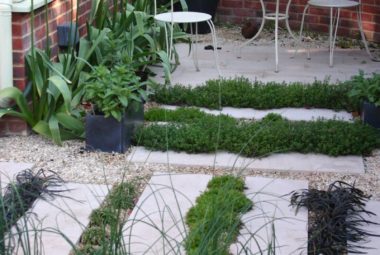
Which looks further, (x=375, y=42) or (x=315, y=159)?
(x=375, y=42)

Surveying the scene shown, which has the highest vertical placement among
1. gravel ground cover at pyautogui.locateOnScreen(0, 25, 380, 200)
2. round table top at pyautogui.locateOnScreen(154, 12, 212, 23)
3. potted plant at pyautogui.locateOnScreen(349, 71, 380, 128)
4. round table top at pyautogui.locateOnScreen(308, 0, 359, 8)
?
round table top at pyautogui.locateOnScreen(308, 0, 359, 8)

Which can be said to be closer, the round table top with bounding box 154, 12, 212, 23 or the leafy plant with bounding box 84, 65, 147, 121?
the leafy plant with bounding box 84, 65, 147, 121

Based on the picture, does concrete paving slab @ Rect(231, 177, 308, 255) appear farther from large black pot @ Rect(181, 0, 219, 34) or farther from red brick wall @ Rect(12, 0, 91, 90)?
large black pot @ Rect(181, 0, 219, 34)

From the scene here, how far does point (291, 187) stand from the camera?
13.5ft

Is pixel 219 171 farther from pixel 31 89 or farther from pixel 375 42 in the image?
pixel 375 42

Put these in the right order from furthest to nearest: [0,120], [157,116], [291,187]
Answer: [157,116], [0,120], [291,187]

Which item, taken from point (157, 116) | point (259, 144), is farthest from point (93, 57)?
point (259, 144)

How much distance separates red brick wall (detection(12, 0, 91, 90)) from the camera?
15.3ft

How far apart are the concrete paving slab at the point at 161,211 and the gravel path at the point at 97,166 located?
0.17 metres

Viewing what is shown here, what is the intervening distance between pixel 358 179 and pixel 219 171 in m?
0.71

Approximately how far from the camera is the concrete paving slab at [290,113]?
17.3ft

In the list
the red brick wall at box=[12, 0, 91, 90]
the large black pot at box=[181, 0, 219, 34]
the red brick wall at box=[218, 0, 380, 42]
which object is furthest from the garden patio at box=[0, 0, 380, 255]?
the large black pot at box=[181, 0, 219, 34]

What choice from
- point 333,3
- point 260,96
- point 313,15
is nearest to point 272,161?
point 260,96

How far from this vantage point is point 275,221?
371 cm
